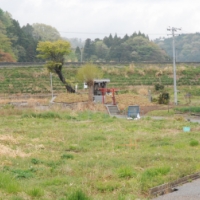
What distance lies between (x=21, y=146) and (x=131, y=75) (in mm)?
36677

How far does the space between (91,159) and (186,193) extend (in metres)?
3.79

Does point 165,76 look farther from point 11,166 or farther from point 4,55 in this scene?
point 11,166

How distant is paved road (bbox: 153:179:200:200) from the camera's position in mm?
8094

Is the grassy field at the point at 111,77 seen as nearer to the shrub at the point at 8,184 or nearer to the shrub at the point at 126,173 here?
the shrub at the point at 126,173

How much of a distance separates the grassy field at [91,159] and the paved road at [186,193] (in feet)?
1.27

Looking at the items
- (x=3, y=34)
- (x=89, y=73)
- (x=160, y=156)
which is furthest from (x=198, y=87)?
(x=160, y=156)

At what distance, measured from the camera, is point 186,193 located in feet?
27.6

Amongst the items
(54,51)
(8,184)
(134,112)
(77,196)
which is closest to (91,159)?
(8,184)

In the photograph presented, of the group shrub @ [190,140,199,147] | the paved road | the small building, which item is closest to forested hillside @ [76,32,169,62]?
the small building

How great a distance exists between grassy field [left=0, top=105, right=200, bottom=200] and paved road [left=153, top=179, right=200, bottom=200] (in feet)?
1.27

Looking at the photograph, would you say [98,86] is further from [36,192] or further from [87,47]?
[87,47]

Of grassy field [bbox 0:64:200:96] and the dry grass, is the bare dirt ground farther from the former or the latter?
the dry grass

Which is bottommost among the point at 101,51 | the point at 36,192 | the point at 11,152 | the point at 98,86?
the point at 11,152

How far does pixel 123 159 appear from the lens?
1158 cm
